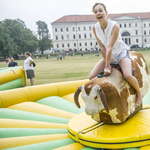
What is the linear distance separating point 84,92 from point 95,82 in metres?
0.19

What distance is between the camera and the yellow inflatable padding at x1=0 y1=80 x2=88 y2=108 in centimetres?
408

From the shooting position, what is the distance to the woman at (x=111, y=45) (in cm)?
257

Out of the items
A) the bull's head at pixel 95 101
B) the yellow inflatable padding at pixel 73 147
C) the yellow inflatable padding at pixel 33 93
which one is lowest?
the yellow inflatable padding at pixel 73 147

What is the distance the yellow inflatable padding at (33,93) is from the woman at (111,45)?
2.09 meters

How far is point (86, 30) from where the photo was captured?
76625 mm

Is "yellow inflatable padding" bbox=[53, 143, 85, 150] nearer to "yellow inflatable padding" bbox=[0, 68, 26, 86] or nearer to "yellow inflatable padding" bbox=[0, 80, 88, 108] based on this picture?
"yellow inflatable padding" bbox=[0, 80, 88, 108]

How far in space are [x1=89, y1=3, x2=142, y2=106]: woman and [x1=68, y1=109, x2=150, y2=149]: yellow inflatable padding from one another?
346mm

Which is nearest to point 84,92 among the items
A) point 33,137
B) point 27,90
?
point 33,137

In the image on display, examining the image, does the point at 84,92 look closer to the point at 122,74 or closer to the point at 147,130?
the point at 122,74

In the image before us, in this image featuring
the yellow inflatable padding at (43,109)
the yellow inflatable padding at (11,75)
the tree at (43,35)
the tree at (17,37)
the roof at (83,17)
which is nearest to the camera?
the yellow inflatable padding at (43,109)

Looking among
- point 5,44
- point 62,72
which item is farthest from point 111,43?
point 5,44

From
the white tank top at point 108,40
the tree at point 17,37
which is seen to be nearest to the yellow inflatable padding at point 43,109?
the white tank top at point 108,40

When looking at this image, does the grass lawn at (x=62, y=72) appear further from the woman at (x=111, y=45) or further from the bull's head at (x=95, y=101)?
the bull's head at (x=95, y=101)

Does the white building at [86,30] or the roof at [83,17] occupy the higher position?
the roof at [83,17]
